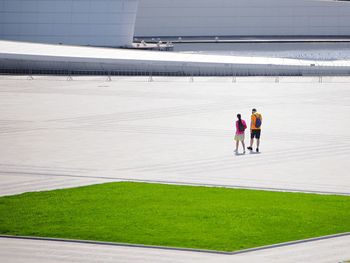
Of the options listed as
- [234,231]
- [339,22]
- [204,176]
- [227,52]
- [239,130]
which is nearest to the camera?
[234,231]

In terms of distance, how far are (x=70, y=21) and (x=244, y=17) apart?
11120 mm

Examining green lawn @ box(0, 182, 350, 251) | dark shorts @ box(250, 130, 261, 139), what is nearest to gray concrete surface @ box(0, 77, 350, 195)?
dark shorts @ box(250, 130, 261, 139)

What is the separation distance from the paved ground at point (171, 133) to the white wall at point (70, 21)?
359 inches

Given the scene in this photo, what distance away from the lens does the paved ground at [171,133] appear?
Answer: 22531 mm

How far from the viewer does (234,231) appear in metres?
17.4

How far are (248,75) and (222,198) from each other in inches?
1052

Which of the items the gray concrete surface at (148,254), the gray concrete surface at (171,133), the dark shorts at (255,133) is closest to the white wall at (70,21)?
the gray concrete surface at (171,133)

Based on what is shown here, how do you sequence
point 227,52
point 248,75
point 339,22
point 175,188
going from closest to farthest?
point 175,188 < point 248,75 < point 227,52 < point 339,22

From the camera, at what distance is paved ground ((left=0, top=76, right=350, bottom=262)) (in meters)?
22.5

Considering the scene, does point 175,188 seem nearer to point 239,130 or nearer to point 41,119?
point 239,130

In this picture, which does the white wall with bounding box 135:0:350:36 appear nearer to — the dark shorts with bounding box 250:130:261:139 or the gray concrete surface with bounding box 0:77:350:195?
the gray concrete surface with bounding box 0:77:350:195

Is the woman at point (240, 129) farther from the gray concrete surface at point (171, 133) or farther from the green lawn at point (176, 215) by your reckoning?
the green lawn at point (176, 215)

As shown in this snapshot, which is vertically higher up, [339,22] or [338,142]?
[339,22]

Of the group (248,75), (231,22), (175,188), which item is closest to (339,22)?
(231,22)
